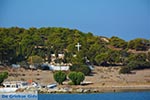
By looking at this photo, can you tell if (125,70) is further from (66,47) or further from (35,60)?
(66,47)

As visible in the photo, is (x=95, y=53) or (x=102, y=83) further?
(x=95, y=53)

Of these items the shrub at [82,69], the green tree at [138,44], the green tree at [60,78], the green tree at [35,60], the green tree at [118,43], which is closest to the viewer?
the green tree at [60,78]

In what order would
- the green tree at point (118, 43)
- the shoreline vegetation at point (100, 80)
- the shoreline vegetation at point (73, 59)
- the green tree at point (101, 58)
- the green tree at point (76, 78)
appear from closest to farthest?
the shoreline vegetation at point (100, 80), the green tree at point (76, 78), the shoreline vegetation at point (73, 59), the green tree at point (101, 58), the green tree at point (118, 43)

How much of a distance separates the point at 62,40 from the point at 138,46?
5008 mm

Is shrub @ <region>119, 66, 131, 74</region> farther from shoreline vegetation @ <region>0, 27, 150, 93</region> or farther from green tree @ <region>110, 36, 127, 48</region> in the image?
green tree @ <region>110, 36, 127, 48</region>

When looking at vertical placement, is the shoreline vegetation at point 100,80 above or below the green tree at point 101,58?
below

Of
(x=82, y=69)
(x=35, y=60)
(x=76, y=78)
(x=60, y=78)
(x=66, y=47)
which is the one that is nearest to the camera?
(x=76, y=78)

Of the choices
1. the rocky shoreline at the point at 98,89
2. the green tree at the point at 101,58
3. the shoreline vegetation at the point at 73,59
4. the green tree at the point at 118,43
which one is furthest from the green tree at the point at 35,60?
→ the green tree at the point at 118,43

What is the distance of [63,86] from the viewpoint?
25.0 m

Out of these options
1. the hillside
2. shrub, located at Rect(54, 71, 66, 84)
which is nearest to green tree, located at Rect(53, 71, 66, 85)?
shrub, located at Rect(54, 71, 66, 84)

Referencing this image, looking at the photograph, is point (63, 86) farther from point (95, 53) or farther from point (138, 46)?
point (138, 46)

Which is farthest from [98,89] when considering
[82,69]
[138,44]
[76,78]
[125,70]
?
[138,44]

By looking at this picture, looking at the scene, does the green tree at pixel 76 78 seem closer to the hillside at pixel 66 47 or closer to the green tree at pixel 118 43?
the hillside at pixel 66 47

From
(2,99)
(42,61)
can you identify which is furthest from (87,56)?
(2,99)
